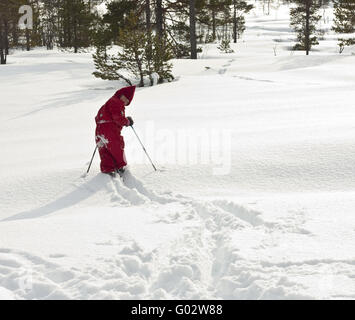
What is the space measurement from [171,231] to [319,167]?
2.35 m

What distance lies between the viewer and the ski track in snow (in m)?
2.58

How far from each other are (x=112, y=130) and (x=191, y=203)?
180cm

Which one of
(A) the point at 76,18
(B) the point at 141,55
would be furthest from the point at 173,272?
Result: (A) the point at 76,18

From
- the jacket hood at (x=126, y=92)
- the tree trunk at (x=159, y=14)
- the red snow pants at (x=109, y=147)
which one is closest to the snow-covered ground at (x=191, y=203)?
the red snow pants at (x=109, y=147)

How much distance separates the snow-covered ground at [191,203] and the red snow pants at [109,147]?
0.70ft

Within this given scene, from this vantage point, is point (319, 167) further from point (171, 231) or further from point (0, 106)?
point (0, 106)

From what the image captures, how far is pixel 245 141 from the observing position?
5949mm

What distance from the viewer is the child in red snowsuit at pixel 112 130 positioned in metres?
5.32

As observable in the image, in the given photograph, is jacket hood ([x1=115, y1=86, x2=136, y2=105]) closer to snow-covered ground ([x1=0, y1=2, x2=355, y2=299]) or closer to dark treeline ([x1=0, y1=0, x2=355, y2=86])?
snow-covered ground ([x1=0, y1=2, x2=355, y2=299])

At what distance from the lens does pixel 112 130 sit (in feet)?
17.6

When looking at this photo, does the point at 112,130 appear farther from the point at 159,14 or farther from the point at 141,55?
the point at 159,14

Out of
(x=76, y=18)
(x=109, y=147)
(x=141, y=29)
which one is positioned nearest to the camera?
(x=109, y=147)
